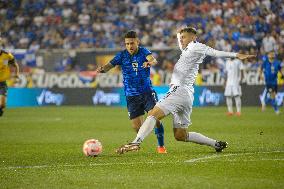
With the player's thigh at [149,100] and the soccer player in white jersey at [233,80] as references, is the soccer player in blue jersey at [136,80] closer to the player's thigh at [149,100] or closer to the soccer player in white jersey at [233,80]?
the player's thigh at [149,100]

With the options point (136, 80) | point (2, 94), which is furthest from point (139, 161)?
point (2, 94)

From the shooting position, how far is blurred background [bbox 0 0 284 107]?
33.8 meters

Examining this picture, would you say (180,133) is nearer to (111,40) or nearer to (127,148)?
(127,148)

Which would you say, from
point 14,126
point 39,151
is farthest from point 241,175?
point 14,126

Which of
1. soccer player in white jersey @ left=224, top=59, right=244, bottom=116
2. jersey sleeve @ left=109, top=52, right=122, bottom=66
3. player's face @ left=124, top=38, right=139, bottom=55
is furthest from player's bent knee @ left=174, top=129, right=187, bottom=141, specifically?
soccer player in white jersey @ left=224, top=59, right=244, bottom=116

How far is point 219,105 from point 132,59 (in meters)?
20.2

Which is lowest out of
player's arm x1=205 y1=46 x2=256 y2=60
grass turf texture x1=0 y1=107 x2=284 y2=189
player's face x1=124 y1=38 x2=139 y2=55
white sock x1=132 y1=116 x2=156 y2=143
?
grass turf texture x1=0 y1=107 x2=284 y2=189

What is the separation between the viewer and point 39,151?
14.4m

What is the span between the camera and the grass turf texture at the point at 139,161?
9.38 meters

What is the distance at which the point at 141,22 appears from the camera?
39.0m

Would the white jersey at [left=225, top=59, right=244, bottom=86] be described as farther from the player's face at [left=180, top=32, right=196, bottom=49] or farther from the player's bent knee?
the player's face at [left=180, top=32, right=196, bottom=49]

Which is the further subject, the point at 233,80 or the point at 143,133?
the point at 233,80

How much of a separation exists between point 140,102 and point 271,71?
51.2ft

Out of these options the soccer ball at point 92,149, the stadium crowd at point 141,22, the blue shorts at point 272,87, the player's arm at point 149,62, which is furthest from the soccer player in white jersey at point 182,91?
the stadium crowd at point 141,22
